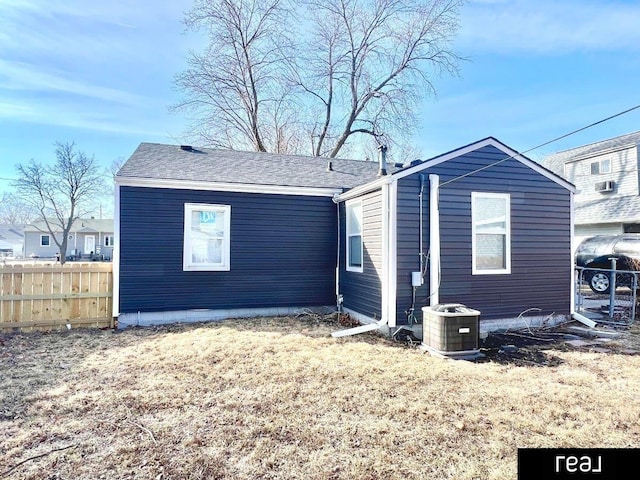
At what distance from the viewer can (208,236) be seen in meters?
7.99

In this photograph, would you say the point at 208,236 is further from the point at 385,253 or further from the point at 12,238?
the point at 12,238

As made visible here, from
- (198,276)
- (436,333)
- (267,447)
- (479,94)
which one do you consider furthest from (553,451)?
(479,94)

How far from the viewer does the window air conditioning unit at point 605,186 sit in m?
17.0

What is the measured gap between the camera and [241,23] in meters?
19.3

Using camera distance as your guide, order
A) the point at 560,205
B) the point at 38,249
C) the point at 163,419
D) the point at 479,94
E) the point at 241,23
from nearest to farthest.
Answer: the point at 163,419 → the point at 560,205 → the point at 479,94 → the point at 241,23 → the point at 38,249

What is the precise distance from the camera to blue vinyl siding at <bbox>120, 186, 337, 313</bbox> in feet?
24.5

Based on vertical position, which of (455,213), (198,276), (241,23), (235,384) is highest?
(241,23)

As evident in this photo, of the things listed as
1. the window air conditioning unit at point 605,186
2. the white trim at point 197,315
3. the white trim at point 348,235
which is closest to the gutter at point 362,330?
the white trim at point 348,235

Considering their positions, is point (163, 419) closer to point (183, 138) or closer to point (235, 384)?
point (235, 384)

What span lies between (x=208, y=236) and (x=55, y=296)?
10.1 feet

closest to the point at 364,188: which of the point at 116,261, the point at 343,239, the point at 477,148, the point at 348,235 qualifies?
the point at 348,235

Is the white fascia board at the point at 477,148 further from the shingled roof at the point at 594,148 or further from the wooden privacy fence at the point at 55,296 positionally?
→ the shingled roof at the point at 594,148

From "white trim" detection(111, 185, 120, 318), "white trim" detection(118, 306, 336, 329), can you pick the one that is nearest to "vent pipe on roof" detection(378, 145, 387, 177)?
"white trim" detection(118, 306, 336, 329)

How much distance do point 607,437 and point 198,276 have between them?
7.05m
